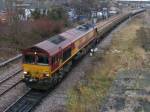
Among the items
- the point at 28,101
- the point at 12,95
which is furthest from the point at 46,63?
the point at 12,95

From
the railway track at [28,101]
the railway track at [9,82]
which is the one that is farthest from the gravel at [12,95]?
the railway track at [28,101]

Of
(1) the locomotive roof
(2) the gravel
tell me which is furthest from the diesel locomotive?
(2) the gravel

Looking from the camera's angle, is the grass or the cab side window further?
the cab side window

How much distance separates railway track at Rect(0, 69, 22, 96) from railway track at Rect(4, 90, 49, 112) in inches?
58.0

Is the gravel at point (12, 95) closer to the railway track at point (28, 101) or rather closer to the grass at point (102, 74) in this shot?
the railway track at point (28, 101)

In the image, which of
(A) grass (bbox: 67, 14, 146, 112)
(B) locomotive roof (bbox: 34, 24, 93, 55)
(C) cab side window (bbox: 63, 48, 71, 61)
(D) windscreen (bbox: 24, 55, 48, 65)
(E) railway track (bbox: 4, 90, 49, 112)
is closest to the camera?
(E) railway track (bbox: 4, 90, 49, 112)

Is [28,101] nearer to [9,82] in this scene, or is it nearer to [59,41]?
[9,82]

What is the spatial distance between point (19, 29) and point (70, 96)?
19.8m

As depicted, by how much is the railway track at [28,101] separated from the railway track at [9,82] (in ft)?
4.83

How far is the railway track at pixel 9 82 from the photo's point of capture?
2254 centimetres

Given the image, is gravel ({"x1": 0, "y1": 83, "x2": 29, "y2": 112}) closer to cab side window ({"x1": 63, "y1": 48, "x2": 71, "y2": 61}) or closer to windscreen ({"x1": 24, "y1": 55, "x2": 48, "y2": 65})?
windscreen ({"x1": 24, "y1": 55, "x2": 48, "y2": 65})

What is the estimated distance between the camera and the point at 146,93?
894 inches

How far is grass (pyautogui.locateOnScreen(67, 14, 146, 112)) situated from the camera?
20442mm

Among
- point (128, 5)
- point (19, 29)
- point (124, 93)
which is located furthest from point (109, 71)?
point (128, 5)
